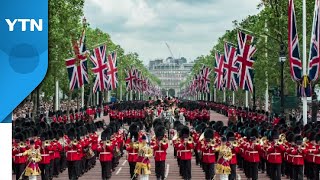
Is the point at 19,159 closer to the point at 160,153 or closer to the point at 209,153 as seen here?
the point at 160,153

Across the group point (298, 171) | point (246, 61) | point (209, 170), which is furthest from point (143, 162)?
point (246, 61)

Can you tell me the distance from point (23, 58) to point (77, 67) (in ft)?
113

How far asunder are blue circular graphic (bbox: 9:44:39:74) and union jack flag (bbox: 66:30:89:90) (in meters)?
33.5

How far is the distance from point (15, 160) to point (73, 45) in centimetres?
2404

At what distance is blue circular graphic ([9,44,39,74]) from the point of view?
8570 mm

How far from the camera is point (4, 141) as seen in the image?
371 inches

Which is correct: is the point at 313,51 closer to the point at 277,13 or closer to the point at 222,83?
the point at 277,13

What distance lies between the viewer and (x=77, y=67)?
4291 centimetres

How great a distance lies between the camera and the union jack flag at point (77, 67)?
138 feet

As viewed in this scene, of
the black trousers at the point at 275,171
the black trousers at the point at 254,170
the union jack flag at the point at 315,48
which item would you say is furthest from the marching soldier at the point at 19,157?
the union jack flag at the point at 315,48

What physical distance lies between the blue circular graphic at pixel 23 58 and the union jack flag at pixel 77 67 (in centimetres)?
3346

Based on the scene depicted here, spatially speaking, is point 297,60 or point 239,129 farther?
point 297,60

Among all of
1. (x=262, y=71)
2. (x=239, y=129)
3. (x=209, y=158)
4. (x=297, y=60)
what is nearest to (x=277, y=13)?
(x=262, y=71)

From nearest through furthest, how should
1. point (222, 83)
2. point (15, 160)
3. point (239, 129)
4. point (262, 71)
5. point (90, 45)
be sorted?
point (15, 160) → point (239, 129) → point (262, 71) → point (222, 83) → point (90, 45)
